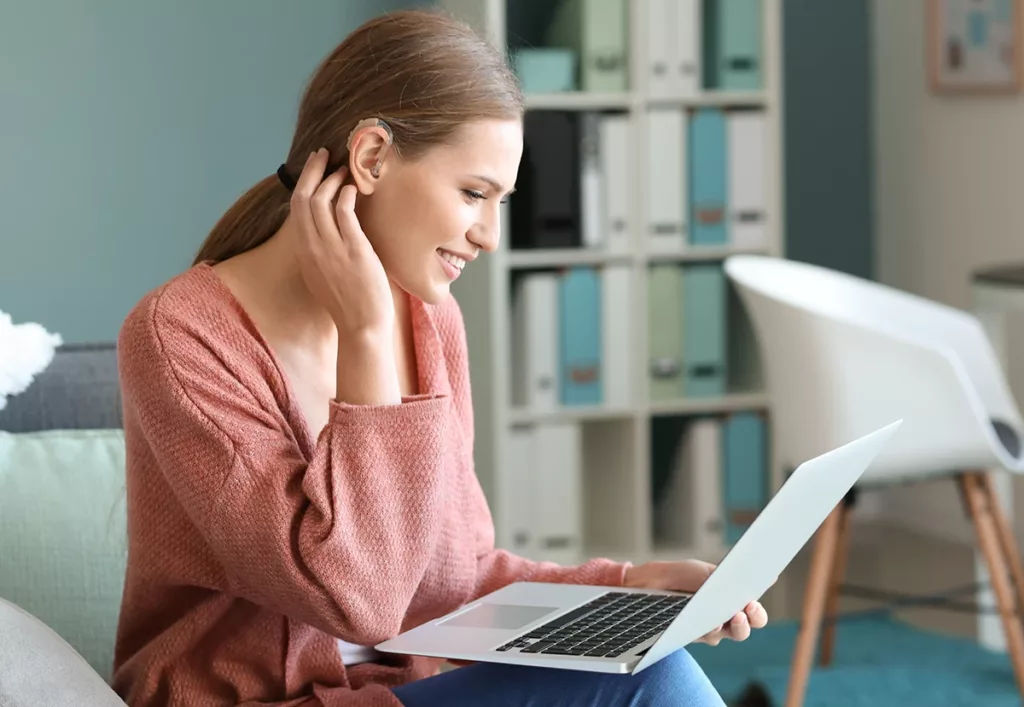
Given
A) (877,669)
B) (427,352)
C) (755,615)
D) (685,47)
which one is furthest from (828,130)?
(755,615)

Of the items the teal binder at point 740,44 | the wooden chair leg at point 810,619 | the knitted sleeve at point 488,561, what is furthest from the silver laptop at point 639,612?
the teal binder at point 740,44

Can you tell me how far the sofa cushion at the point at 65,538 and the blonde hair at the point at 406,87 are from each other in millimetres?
322

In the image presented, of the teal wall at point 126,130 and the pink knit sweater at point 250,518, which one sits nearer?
the pink knit sweater at point 250,518

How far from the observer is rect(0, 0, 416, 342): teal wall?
3.26 meters

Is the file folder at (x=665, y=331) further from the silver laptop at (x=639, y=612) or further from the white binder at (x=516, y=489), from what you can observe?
the silver laptop at (x=639, y=612)

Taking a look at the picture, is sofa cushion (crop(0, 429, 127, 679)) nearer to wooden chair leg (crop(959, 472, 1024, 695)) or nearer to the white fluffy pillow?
the white fluffy pillow

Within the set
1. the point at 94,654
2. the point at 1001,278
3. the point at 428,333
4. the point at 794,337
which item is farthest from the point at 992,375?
the point at 94,654

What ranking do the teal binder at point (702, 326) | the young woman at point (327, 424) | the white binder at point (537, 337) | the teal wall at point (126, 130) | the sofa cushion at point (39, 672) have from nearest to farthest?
the sofa cushion at point (39, 672) < the young woman at point (327, 424) < the teal wall at point (126, 130) < the white binder at point (537, 337) < the teal binder at point (702, 326)

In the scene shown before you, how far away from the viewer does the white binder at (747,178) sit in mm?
3656

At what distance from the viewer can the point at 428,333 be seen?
161 centimetres

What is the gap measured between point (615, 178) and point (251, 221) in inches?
85.1

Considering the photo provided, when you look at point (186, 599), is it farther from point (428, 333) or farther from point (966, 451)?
point (966, 451)

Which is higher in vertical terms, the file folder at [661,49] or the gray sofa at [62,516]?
the file folder at [661,49]

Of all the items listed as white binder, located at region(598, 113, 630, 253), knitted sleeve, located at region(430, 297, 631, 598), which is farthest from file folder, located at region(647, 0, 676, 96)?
knitted sleeve, located at region(430, 297, 631, 598)
